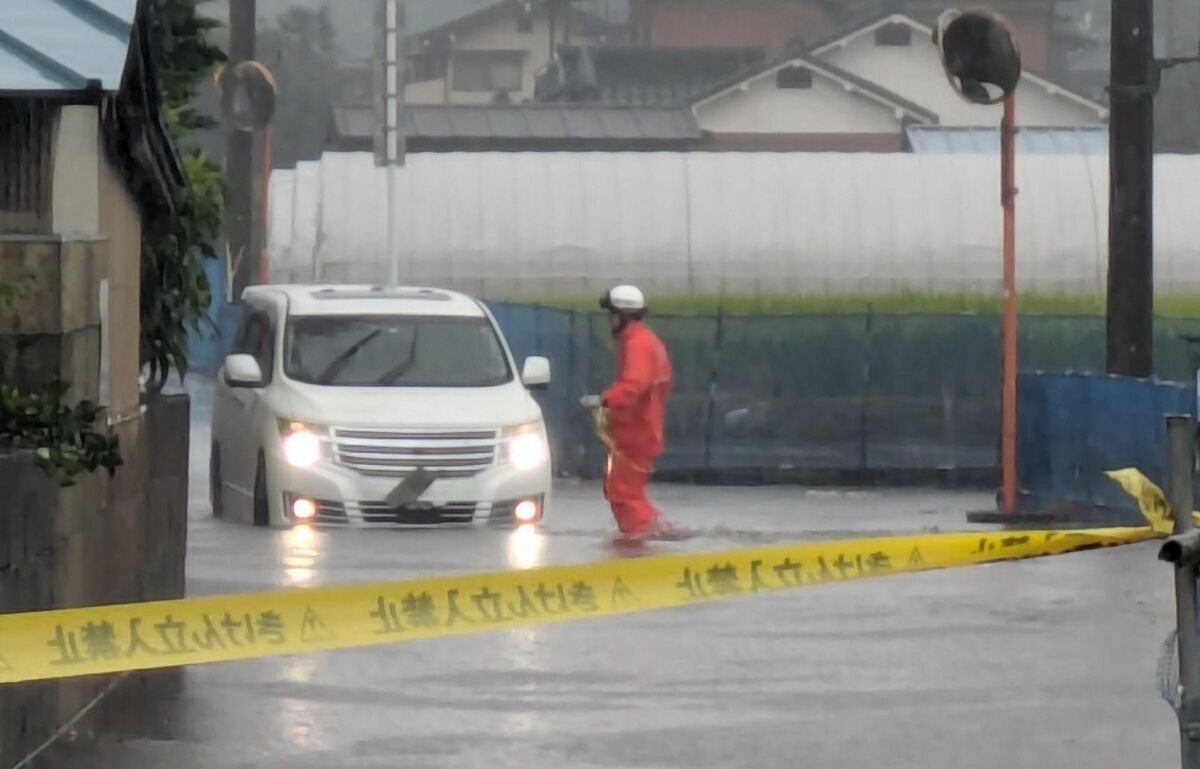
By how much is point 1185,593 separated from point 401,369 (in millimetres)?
13254

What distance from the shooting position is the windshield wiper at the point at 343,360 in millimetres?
18797

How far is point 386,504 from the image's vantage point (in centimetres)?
1764

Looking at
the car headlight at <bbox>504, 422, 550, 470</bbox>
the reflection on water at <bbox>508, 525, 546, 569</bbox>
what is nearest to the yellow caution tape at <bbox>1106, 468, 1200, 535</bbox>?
the reflection on water at <bbox>508, 525, 546, 569</bbox>

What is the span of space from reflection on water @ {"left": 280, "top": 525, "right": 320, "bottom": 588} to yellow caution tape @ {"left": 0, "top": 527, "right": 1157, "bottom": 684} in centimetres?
692

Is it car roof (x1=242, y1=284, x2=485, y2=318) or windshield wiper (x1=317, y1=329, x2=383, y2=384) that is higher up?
car roof (x1=242, y1=284, x2=485, y2=318)

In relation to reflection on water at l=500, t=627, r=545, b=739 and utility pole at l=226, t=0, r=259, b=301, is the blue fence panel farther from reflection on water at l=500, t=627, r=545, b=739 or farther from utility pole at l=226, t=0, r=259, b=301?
utility pole at l=226, t=0, r=259, b=301

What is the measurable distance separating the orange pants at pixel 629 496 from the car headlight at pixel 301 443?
1.83 metres

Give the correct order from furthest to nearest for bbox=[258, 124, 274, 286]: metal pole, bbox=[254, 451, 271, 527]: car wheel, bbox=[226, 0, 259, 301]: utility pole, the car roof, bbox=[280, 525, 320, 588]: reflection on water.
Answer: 1. bbox=[226, 0, 259, 301]: utility pole
2. bbox=[258, 124, 274, 286]: metal pole
3. the car roof
4. bbox=[254, 451, 271, 527]: car wheel
5. bbox=[280, 525, 320, 588]: reflection on water

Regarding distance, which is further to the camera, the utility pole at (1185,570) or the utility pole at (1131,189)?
the utility pole at (1131,189)

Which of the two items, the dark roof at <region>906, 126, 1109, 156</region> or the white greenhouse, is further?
the dark roof at <region>906, 126, 1109, 156</region>

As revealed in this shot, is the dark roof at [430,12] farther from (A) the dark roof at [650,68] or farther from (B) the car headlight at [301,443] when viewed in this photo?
(B) the car headlight at [301,443]

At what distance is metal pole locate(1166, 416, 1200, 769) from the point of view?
589cm

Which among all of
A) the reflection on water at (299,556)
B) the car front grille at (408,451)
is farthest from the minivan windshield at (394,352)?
the reflection on water at (299,556)

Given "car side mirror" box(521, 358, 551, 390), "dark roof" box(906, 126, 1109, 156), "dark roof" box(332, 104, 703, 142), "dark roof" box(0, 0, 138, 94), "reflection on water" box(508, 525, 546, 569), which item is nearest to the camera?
"dark roof" box(0, 0, 138, 94)
